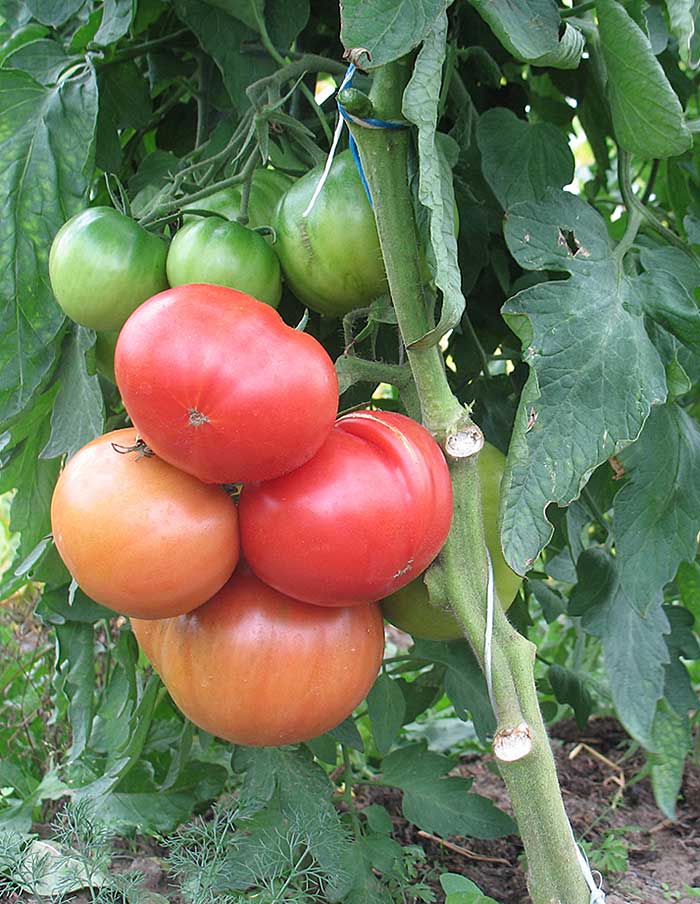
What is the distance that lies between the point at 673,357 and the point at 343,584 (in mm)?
368

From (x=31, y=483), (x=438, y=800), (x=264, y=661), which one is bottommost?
(x=438, y=800)

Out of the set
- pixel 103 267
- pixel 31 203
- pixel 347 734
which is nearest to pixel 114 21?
pixel 31 203

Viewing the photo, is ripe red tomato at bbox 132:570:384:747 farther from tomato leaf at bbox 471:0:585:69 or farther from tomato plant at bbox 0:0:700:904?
tomato leaf at bbox 471:0:585:69

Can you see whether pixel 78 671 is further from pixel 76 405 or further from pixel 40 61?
pixel 40 61

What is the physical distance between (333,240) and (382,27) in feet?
0.57

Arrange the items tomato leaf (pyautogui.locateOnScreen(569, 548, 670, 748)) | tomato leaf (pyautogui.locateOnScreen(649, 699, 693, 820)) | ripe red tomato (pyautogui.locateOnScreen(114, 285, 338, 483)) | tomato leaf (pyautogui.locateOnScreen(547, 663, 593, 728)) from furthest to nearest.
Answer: tomato leaf (pyautogui.locateOnScreen(547, 663, 593, 728)), tomato leaf (pyautogui.locateOnScreen(649, 699, 693, 820)), tomato leaf (pyautogui.locateOnScreen(569, 548, 670, 748)), ripe red tomato (pyautogui.locateOnScreen(114, 285, 338, 483))

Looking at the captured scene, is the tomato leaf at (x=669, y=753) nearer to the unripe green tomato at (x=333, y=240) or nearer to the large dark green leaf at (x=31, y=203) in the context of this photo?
the unripe green tomato at (x=333, y=240)

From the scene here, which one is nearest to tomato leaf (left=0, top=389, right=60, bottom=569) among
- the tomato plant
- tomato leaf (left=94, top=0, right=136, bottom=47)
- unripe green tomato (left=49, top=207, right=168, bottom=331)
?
the tomato plant

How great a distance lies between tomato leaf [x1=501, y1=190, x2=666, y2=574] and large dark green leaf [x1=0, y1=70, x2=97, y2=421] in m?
0.41

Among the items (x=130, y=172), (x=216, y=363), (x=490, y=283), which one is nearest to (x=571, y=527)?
(x=490, y=283)

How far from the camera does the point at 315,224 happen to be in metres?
0.77

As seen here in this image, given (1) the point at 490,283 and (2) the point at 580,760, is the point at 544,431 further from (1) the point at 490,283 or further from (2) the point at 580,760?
(2) the point at 580,760

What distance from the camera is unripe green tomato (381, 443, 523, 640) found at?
0.81 m

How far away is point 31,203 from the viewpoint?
2.93 feet
